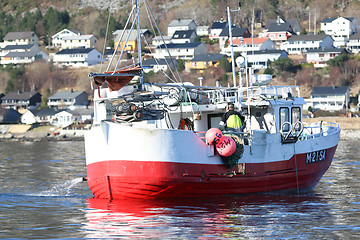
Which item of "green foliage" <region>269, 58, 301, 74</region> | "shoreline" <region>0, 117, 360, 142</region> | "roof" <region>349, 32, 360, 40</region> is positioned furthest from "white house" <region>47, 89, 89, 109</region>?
"roof" <region>349, 32, 360, 40</region>

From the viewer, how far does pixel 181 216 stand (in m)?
18.5

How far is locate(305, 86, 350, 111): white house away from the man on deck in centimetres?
7237

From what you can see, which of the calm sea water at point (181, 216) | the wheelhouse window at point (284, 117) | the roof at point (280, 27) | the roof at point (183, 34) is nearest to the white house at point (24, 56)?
the roof at point (183, 34)

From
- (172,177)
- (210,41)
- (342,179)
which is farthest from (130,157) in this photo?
(210,41)

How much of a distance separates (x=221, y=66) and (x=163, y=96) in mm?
89730

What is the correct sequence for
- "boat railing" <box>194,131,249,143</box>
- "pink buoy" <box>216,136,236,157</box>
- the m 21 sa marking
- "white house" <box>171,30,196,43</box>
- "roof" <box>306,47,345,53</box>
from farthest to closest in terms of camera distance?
1. "white house" <box>171,30,196,43</box>
2. "roof" <box>306,47,345,53</box>
3. the m 21 sa marking
4. "boat railing" <box>194,131,249,143</box>
5. "pink buoy" <box>216,136,236,157</box>

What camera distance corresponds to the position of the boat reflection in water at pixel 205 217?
16641 mm

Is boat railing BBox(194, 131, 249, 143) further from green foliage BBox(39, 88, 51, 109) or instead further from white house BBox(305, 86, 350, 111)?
green foliage BBox(39, 88, 51, 109)

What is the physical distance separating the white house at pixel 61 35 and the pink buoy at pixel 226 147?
137003mm

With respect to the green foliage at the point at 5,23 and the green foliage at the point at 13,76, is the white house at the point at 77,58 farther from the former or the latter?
the green foliage at the point at 5,23

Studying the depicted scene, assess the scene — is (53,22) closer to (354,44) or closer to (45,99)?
(45,99)

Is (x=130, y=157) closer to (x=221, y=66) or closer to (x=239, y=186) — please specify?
(x=239, y=186)

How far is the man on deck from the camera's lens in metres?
21.7

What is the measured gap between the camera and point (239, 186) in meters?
21.8
